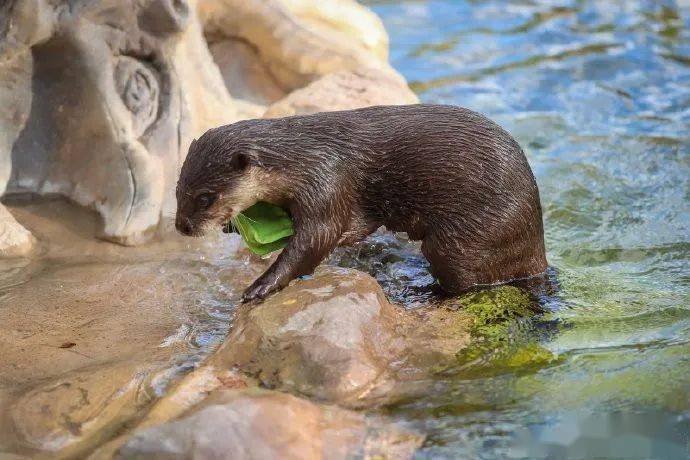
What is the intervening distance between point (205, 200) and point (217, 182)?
0.11 metres

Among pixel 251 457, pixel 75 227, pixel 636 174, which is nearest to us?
pixel 251 457

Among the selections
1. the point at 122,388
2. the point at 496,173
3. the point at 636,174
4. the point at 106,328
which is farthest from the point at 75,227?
the point at 636,174

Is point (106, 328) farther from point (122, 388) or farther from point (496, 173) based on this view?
point (496, 173)

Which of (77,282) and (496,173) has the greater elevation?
(496,173)

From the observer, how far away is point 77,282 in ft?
14.9

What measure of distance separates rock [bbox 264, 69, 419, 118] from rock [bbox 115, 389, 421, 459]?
2.75m

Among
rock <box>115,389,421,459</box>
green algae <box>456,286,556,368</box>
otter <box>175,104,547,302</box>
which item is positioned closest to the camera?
rock <box>115,389,421,459</box>

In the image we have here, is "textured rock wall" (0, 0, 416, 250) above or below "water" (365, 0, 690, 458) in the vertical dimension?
above

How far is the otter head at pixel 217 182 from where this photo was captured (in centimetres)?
408

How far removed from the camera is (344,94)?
5.85 meters

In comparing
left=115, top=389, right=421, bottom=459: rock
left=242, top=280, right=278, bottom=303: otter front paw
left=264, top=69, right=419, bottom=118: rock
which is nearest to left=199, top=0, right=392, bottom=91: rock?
left=264, top=69, right=419, bottom=118: rock

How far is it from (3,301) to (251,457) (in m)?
1.86

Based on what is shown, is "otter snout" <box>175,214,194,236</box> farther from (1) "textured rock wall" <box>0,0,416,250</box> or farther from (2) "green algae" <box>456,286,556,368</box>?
(2) "green algae" <box>456,286,556,368</box>

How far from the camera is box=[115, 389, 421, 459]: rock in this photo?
2945mm
